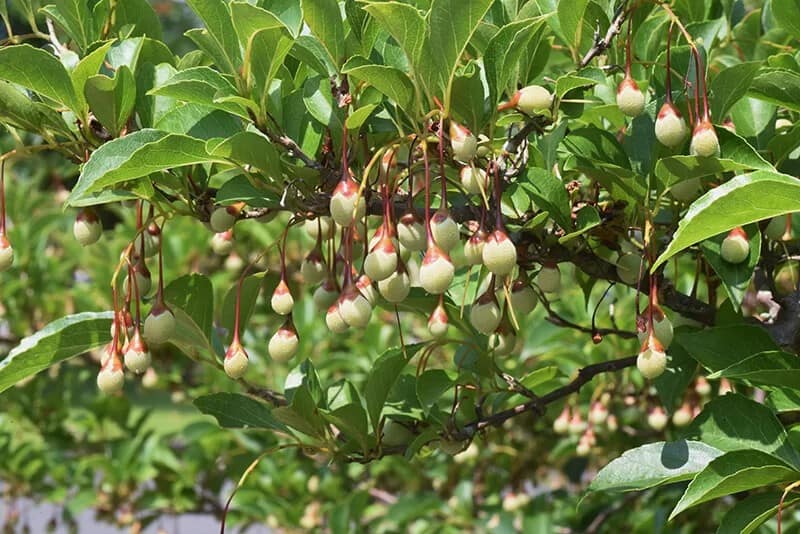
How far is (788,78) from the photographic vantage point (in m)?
1.00

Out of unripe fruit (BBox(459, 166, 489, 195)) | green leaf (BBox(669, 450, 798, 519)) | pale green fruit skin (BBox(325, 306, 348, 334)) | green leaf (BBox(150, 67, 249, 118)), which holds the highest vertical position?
green leaf (BBox(150, 67, 249, 118))

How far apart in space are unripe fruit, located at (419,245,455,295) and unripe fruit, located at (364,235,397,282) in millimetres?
28

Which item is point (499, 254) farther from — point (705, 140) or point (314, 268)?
point (314, 268)

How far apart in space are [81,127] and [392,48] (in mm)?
309

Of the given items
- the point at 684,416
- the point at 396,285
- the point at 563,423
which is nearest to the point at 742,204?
the point at 396,285

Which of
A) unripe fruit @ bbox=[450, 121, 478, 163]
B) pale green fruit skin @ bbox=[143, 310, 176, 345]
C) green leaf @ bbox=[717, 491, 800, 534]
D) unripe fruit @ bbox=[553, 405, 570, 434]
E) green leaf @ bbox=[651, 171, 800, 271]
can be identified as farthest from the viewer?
unripe fruit @ bbox=[553, 405, 570, 434]

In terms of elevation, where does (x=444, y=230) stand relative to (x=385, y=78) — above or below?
below

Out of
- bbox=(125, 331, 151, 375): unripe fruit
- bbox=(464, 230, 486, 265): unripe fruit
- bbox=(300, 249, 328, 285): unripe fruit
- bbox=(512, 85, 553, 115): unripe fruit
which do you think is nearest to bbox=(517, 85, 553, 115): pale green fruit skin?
bbox=(512, 85, 553, 115): unripe fruit

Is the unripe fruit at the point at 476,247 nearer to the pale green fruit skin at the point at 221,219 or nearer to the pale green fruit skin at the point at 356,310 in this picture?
the pale green fruit skin at the point at 356,310

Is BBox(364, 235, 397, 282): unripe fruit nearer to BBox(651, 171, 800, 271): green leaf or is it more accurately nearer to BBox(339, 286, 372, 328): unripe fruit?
BBox(339, 286, 372, 328): unripe fruit

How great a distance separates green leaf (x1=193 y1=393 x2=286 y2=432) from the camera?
123cm

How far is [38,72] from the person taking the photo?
93 cm

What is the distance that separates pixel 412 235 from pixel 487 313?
0.13 meters

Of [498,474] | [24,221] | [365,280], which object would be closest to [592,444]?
[498,474]
